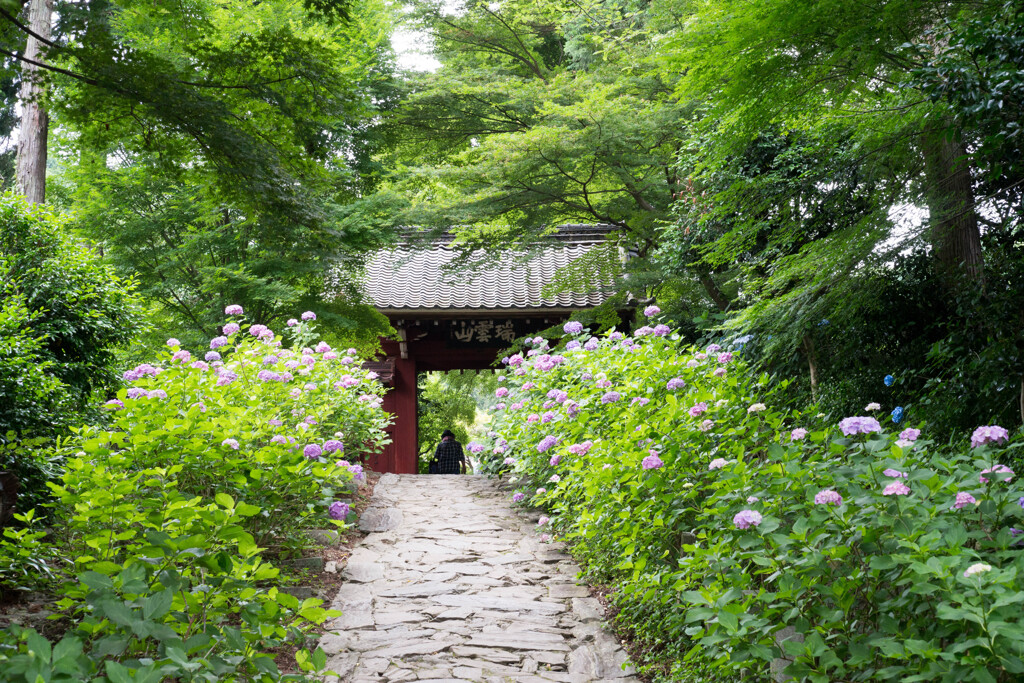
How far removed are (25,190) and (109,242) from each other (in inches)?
43.4

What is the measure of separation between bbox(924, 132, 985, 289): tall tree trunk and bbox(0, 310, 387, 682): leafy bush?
3.46 m

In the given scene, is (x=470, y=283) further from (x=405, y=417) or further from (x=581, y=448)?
(x=581, y=448)

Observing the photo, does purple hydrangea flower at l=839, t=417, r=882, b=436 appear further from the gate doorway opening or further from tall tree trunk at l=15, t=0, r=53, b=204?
the gate doorway opening

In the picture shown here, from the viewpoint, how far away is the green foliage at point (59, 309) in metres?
4.64

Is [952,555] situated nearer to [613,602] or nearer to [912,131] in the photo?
[613,602]

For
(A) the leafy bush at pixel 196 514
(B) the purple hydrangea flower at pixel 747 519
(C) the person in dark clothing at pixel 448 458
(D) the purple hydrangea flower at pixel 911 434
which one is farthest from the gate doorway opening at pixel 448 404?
(B) the purple hydrangea flower at pixel 747 519

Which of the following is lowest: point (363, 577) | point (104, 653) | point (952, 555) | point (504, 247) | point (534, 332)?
point (363, 577)

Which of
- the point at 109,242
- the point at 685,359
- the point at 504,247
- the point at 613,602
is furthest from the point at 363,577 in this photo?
the point at 109,242

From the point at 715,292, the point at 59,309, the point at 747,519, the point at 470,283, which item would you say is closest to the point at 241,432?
the point at 59,309

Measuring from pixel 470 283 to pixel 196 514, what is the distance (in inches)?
333

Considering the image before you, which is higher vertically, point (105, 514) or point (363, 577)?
point (105, 514)

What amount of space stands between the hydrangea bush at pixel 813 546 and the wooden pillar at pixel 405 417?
26.3ft

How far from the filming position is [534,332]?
11609 mm

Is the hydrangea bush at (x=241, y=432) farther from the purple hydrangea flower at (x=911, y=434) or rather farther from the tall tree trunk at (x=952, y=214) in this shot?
the tall tree trunk at (x=952, y=214)
